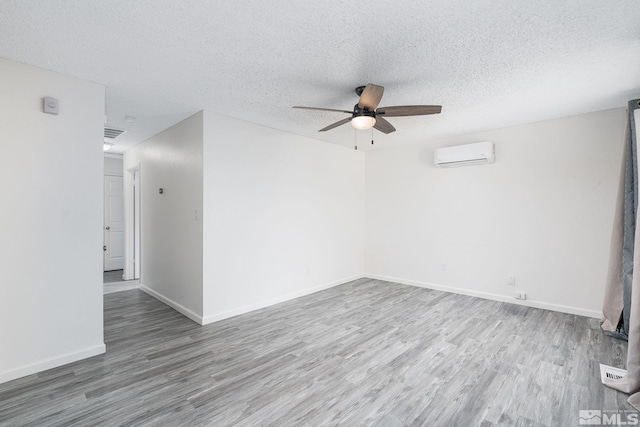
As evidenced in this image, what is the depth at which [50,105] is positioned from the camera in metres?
2.49

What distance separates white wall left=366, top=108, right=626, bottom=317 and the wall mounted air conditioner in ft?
0.44

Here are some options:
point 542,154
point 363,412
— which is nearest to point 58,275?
point 363,412

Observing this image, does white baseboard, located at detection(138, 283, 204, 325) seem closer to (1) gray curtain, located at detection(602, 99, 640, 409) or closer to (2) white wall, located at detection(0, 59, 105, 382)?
(2) white wall, located at detection(0, 59, 105, 382)

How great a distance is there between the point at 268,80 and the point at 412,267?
3.97 meters

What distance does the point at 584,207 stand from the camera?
3666 millimetres

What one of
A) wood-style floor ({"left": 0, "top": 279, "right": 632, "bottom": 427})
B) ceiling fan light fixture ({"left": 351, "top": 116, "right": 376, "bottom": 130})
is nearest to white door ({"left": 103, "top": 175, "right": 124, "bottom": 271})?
wood-style floor ({"left": 0, "top": 279, "right": 632, "bottom": 427})

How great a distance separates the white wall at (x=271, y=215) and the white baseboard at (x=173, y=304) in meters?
0.18

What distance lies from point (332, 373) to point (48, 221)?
2.73 meters

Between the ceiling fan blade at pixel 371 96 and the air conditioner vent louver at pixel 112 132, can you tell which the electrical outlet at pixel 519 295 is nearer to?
the ceiling fan blade at pixel 371 96

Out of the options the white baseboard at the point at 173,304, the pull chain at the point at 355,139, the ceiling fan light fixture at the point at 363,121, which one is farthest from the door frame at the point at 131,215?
the ceiling fan light fixture at the point at 363,121

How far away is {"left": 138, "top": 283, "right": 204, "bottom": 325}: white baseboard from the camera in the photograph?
3.54 meters

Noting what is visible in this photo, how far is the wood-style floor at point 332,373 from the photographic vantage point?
1.92m

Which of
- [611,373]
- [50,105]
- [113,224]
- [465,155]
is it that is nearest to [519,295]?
[611,373]

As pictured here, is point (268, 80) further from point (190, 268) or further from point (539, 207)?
point (539, 207)
